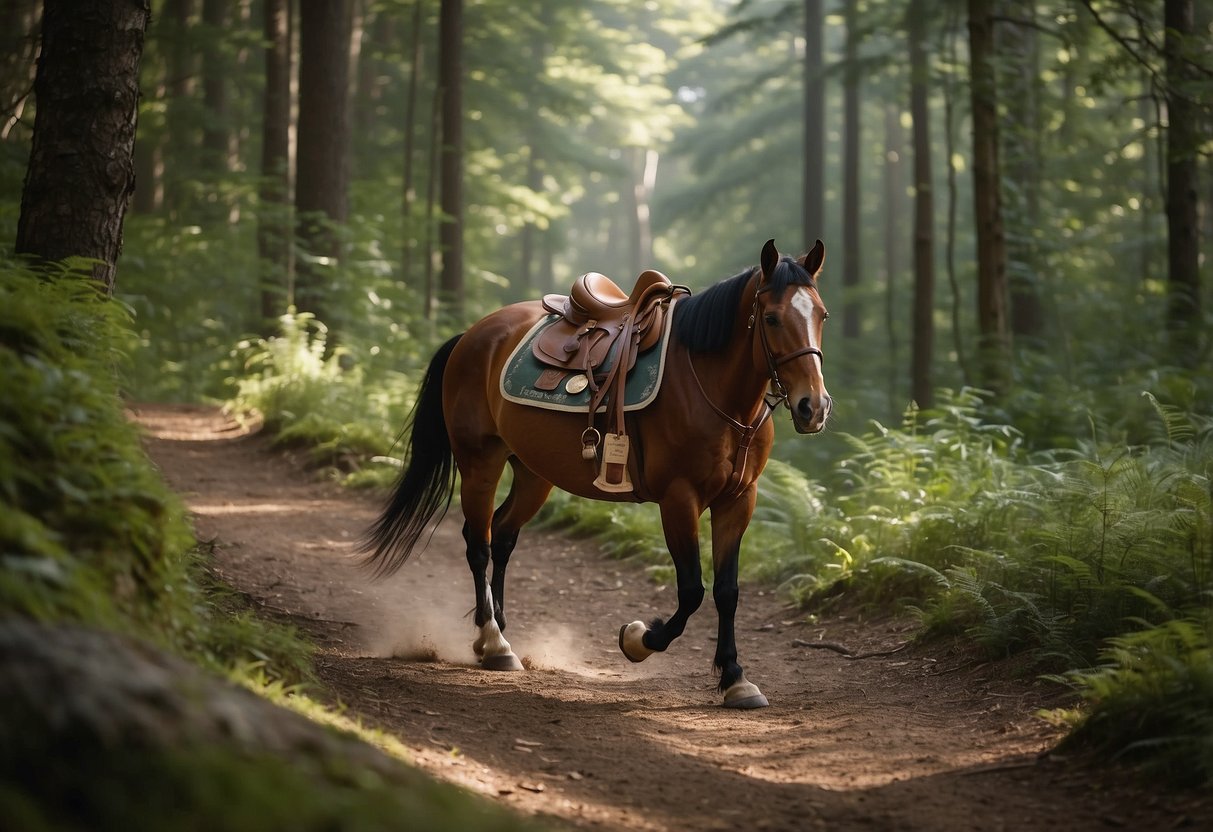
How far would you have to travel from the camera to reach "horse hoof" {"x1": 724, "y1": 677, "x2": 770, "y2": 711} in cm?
560

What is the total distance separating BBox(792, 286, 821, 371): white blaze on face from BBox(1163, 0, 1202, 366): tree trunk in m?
6.57

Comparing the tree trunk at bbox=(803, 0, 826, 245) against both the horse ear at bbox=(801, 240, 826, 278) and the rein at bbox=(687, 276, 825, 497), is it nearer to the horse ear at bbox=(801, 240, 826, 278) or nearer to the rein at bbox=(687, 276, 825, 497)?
the horse ear at bbox=(801, 240, 826, 278)

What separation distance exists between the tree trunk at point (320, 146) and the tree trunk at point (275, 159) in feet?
1.51

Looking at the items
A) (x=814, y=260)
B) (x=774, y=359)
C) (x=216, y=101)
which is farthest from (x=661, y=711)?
(x=216, y=101)

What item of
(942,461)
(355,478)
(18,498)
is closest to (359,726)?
(18,498)

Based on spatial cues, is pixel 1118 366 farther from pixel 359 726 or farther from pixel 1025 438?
pixel 359 726

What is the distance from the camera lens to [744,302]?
577 cm

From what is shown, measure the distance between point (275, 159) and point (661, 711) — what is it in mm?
14908

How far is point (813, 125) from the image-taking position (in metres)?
26.3

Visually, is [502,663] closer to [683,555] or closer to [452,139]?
[683,555]

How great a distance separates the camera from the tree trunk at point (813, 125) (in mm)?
25812

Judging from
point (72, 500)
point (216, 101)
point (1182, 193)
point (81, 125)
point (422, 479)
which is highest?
point (216, 101)

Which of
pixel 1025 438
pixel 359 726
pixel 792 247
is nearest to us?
pixel 359 726

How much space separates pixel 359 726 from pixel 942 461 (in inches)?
246
